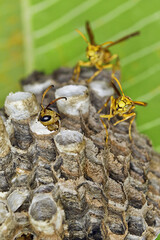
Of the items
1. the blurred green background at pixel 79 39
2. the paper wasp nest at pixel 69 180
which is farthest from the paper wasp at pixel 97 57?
the paper wasp nest at pixel 69 180

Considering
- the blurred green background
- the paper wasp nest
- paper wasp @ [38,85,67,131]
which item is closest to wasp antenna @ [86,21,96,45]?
the blurred green background

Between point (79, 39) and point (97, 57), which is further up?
point (79, 39)

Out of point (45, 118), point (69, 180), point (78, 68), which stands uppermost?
point (45, 118)

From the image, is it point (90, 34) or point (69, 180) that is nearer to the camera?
point (69, 180)

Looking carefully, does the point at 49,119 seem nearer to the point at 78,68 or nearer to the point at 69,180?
the point at 69,180

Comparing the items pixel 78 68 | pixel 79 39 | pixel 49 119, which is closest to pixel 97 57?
pixel 78 68

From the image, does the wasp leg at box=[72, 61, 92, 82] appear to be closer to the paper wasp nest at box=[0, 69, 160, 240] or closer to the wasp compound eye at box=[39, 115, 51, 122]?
the paper wasp nest at box=[0, 69, 160, 240]
